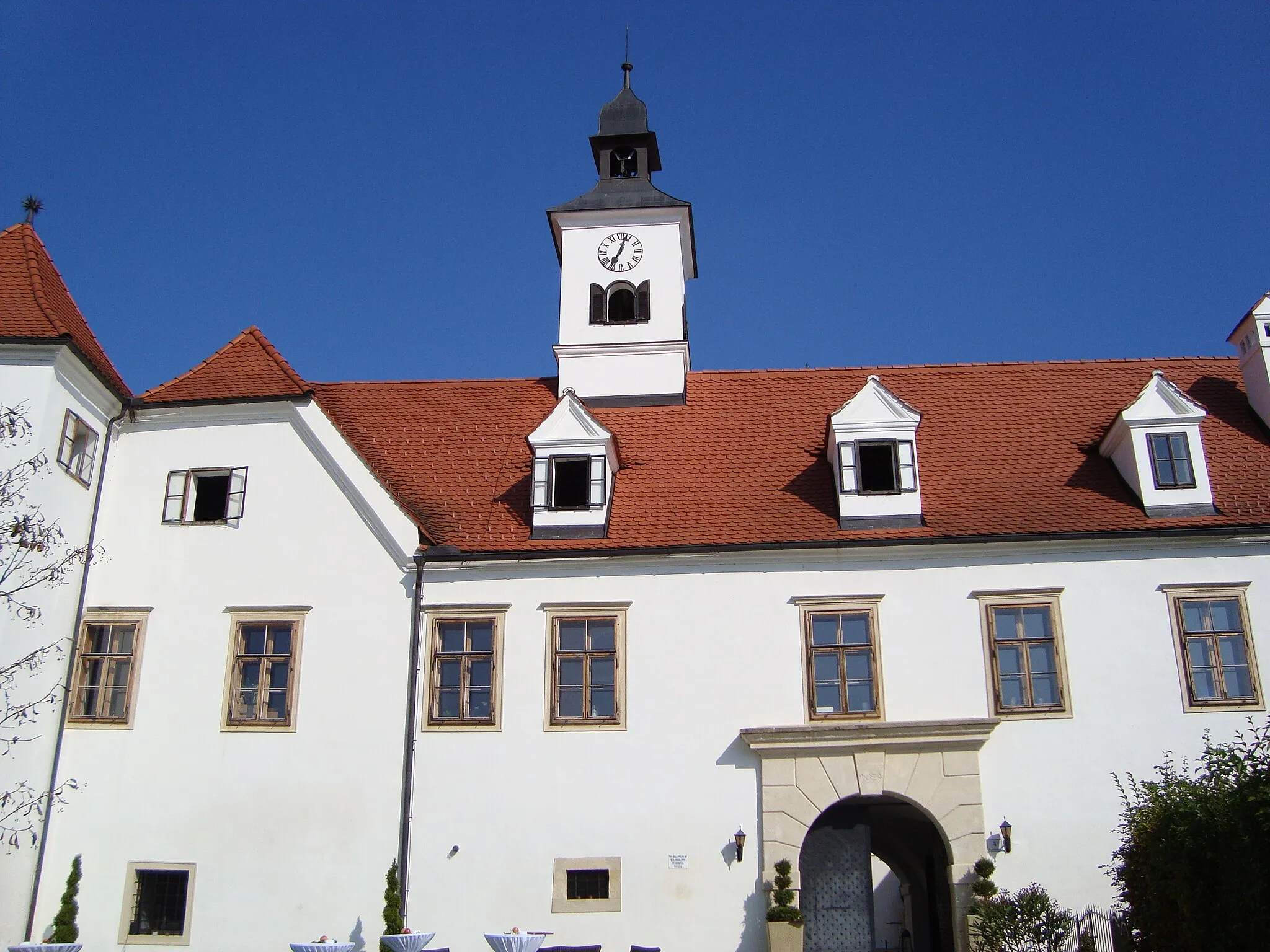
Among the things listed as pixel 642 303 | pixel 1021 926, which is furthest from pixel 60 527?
pixel 1021 926

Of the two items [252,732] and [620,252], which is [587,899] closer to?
[252,732]

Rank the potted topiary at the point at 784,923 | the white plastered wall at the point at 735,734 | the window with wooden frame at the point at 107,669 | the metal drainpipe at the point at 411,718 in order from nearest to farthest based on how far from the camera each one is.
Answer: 1. the potted topiary at the point at 784,923
2. the white plastered wall at the point at 735,734
3. the metal drainpipe at the point at 411,718
4. the window with wooden frame at the point at 107,669

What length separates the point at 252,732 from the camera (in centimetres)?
1812

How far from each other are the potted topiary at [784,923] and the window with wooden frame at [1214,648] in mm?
6315

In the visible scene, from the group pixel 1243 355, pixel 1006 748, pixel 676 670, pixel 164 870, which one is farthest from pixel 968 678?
pixel 164 870

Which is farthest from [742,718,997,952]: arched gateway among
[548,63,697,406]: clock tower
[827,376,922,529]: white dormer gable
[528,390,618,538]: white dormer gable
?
[548,63,697,406]: clock tower

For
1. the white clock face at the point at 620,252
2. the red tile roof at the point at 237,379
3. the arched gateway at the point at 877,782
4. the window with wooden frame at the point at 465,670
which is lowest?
the arched gateway at the point at 877,782

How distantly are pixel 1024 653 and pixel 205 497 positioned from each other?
12.8 m

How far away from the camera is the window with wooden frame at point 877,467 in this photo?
19172 mm

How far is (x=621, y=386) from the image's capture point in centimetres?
2338

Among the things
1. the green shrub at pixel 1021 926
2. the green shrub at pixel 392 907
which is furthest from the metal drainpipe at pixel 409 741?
the green shrub at pixel 1021 926

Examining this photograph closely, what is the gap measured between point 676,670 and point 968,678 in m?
4.23

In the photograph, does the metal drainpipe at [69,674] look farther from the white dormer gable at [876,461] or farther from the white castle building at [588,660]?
the white dormer gable at [876,461]

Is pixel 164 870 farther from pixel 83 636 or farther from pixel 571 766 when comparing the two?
pixel 571 766
